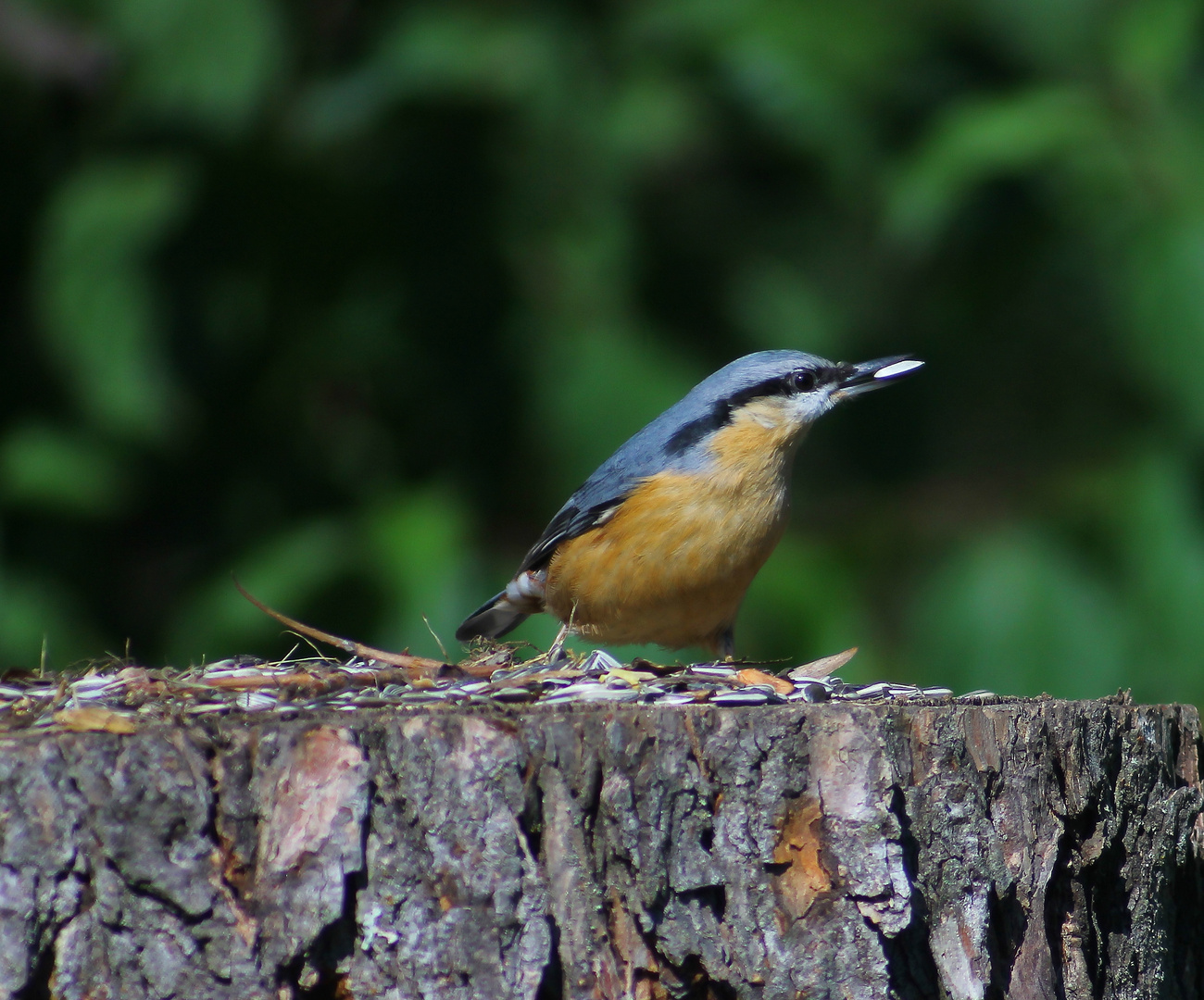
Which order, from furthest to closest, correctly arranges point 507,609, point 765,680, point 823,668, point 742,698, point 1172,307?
point 507,609 < point 1172,307 < point 823,668 < point 765,680 < point 742,698

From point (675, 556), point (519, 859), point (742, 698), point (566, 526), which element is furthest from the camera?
point (566, 526)

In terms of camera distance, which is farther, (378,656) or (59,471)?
(59,471)

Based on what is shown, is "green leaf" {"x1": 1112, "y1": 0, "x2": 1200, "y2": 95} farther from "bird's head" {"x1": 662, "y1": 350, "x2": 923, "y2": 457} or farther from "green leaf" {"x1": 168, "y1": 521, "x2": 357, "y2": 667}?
"green leaf" {"x1": 168, "y1": 521, "x2": 357, "y2": 667}

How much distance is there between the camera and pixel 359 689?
8.77 feet

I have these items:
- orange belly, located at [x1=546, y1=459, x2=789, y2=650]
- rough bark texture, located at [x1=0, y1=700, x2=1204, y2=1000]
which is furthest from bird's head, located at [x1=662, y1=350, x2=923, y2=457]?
rough bark texture, located at [x1=0, y1=700, x2=1204, y2=1000]

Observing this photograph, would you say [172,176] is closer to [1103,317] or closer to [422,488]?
[422,488]

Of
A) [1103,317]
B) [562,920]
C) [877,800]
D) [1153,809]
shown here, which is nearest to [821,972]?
[877,800]

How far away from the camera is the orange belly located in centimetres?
418

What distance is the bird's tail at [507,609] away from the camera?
15.9 ft

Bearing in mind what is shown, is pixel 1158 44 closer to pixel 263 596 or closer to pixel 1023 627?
pixel 1023 627

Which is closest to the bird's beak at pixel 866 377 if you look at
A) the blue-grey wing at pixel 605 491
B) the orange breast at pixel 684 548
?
the orange breast at pixel 684 548

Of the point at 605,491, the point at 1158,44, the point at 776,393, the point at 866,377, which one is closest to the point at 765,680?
the point at 605,491

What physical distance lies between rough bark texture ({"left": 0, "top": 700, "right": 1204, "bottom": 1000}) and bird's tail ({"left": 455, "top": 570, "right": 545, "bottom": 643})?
2.45 m

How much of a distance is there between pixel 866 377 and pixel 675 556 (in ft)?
3.43
